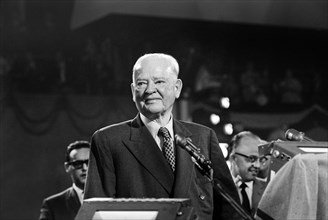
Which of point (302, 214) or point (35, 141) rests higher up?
point (302, 214)

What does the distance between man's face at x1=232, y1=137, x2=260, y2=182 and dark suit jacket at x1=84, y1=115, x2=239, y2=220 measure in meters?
2.08

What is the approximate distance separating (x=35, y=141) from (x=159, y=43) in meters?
2.42

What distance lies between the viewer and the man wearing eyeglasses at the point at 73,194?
511cm

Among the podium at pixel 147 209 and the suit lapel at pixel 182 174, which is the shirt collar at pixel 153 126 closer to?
the suit lapel at pixel 182 174

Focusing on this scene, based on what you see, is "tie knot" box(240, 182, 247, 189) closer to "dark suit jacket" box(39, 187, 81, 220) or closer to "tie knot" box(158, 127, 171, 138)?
"dark suit jacket" box(39, 187, 81, 220)

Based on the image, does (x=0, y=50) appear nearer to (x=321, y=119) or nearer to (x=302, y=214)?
(x=321, y=119)

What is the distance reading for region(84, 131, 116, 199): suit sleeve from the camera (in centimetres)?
257

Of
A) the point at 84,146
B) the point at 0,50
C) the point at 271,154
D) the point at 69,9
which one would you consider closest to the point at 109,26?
the point at 69,9

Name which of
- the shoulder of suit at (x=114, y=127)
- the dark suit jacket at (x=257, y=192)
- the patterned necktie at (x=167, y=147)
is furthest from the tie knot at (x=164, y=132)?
the dark suit jacket at (x=257, y=192)

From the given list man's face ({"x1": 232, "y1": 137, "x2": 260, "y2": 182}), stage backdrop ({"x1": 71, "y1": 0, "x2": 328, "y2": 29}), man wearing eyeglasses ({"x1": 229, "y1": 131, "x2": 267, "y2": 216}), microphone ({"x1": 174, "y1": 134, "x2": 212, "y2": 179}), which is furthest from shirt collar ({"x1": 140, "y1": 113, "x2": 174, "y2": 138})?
stage backdrop ({"x1": 71, "y1": 0, "x2": 328, "y2": 29})

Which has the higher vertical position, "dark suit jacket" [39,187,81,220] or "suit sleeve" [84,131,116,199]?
"suit sleeve" [84,131,116,199]

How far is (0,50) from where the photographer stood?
8797 mm

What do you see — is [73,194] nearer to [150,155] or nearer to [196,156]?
[150,155]

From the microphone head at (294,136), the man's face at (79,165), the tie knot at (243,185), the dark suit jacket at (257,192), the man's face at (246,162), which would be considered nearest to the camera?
the microphone head at (294,136)
